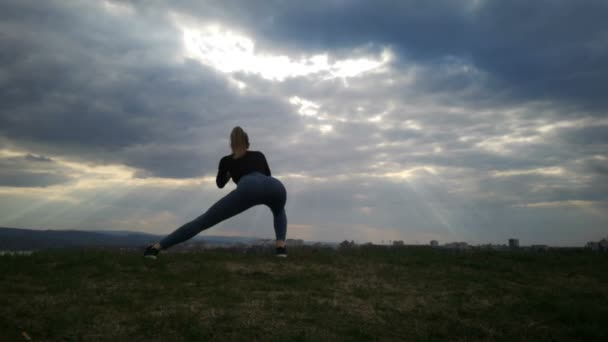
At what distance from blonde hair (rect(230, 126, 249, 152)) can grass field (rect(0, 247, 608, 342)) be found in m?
2.75

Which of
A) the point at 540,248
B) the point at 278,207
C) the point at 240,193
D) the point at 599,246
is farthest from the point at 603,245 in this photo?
the point at 240,193

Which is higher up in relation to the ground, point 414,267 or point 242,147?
point 242,147

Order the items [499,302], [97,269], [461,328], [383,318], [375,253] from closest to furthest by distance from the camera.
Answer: [461,328]
[383,318]
[499,302]
[97,269]
[375,253]

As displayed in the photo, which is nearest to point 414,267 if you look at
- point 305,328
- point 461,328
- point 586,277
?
point 586,277

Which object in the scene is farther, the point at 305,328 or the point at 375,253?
the point at 375,253

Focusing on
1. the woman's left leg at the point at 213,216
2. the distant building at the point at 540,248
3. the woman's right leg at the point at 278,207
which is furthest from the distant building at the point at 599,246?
the woman's left leg at the point at 213,216

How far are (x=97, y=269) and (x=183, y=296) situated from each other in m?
2.81

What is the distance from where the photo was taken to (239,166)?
10.3m

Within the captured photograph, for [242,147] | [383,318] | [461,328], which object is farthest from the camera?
[242,147]

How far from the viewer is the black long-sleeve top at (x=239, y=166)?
33.7 feet

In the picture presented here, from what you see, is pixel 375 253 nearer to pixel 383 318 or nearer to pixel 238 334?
pixel 383 318

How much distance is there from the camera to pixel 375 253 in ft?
42.4

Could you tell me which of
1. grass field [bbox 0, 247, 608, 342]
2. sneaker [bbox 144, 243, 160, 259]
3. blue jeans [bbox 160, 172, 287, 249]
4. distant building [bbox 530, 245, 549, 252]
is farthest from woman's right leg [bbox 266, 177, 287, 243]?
distant building [bbox 530, 245, 549, 252]

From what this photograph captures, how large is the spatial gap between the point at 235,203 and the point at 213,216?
591 mm
